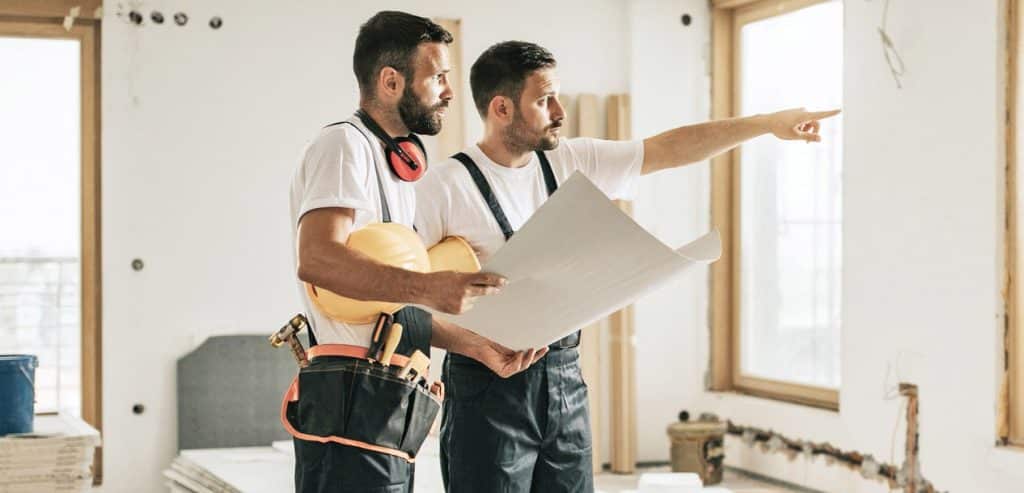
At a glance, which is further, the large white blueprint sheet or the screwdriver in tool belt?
the screwdriver in tool belt

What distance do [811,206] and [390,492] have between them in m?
4.12

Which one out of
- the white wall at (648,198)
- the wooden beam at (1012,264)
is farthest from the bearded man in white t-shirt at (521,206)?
the white wall at (648,198)

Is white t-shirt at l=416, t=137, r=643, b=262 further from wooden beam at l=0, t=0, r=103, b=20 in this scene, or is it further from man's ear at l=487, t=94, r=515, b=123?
wooden beam at l=0, t=0, r=103, b=20

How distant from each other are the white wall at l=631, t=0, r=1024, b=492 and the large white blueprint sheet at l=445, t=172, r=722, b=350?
2.86 m

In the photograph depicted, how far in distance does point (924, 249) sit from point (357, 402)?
11.2ft

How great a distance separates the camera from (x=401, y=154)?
194 cm

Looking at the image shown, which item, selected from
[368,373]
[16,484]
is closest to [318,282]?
[368,373]

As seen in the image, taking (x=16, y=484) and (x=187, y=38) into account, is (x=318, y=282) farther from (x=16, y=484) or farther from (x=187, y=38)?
(x=187, y=38)

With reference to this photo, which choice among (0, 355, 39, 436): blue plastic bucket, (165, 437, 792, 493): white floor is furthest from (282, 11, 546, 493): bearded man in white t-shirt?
(165, 437, 792, 493): white floor

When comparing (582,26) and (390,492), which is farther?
(582,26)

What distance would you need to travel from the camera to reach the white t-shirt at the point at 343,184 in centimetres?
181

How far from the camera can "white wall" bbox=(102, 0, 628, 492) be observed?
548 cm

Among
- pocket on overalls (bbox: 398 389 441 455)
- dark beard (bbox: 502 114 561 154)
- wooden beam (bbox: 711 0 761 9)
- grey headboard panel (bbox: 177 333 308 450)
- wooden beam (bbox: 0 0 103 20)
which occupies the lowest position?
grey headboard panel (bbox: 177 333 308 450)

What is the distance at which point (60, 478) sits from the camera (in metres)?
3.42
